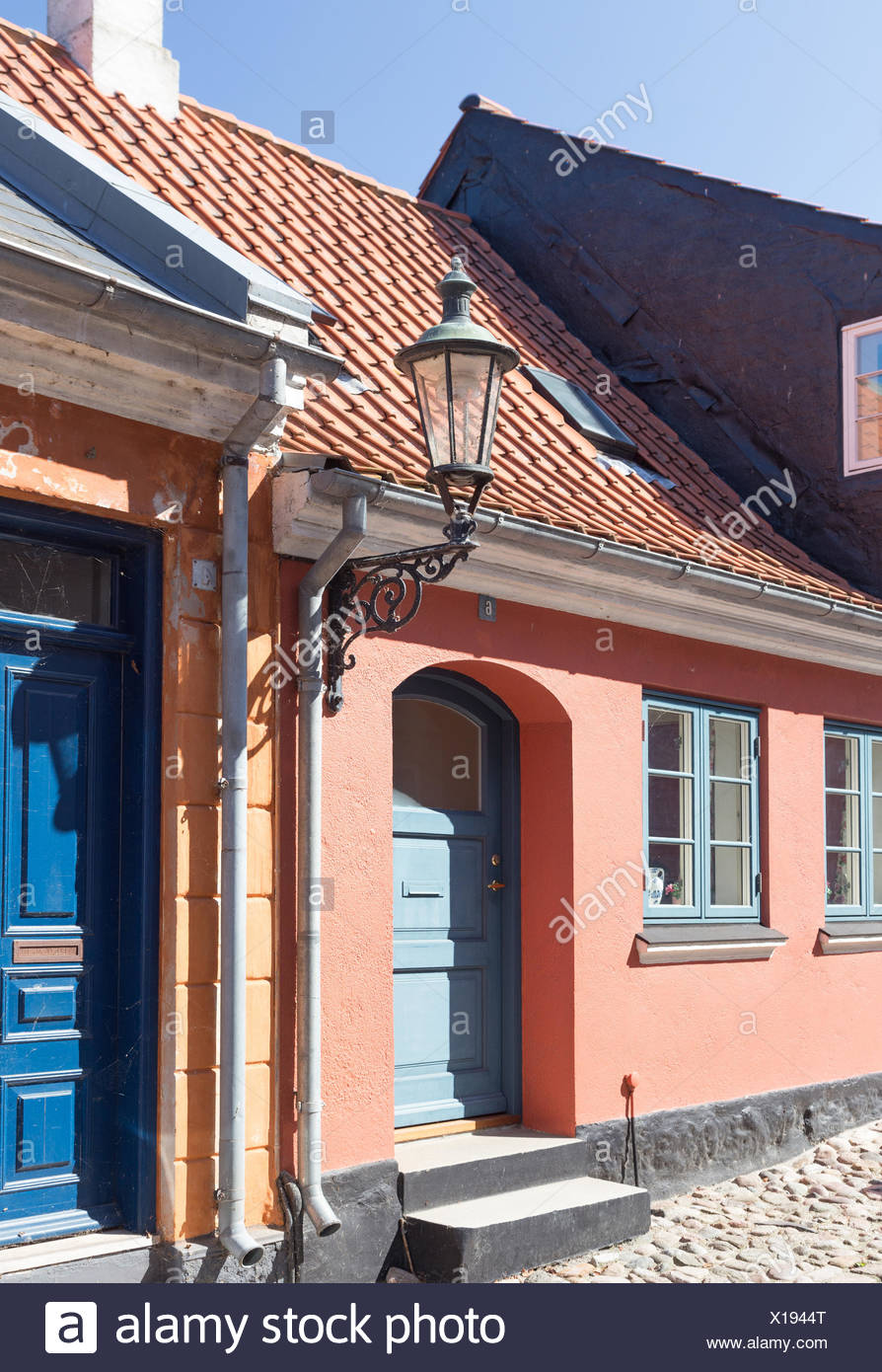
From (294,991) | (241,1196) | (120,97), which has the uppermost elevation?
(120,97)

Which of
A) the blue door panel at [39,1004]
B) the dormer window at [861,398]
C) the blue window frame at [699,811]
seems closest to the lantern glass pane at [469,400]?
the blue door panel at [39,1004]

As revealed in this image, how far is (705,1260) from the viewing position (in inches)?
244

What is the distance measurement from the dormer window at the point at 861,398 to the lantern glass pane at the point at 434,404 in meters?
5.30

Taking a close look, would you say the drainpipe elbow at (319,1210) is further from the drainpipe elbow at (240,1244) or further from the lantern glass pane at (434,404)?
the lantern glass pane at (434,404)

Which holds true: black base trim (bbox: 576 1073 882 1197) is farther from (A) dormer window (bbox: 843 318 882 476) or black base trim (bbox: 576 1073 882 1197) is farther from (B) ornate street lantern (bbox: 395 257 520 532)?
(A) dormer window (bbox: 843 318 882 476)

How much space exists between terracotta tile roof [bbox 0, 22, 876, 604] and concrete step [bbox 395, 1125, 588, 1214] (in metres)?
2.87

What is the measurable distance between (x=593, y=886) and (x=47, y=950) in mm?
3060

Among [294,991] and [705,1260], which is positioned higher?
[294,991]

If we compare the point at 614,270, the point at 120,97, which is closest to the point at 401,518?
the point at 120,97

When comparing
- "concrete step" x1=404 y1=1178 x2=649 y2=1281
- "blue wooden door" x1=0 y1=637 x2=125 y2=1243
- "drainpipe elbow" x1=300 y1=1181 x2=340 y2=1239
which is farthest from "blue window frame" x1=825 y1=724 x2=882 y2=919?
"blue wooden door" x1=0 y1=637 x2=125 y2=1243

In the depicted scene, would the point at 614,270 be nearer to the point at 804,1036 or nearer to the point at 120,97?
the point at 120,97

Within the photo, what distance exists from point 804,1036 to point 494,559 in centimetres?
382

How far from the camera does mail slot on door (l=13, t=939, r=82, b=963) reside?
4930 mm

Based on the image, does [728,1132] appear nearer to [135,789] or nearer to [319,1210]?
[319,1210]
